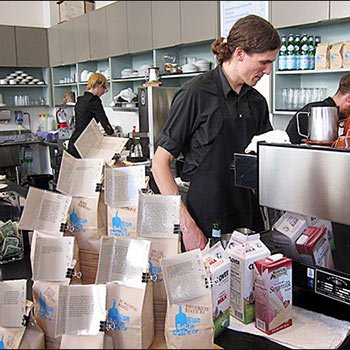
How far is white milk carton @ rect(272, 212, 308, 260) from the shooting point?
1181mm

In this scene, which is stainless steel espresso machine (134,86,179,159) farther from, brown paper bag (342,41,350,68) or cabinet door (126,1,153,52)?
brown paper bag (342,41,350,68)

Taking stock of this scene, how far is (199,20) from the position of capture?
11.8 ft

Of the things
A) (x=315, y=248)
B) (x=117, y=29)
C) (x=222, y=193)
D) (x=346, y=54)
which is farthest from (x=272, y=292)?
(x=117, y=29)

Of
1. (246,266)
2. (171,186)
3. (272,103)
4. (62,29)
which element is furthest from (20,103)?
(272,103)

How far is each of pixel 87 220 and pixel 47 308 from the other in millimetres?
237

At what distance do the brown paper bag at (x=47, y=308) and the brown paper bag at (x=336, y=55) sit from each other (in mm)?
2557

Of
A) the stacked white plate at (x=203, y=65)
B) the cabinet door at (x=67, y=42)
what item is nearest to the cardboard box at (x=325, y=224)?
the cabinet door at (x=67, y=42)

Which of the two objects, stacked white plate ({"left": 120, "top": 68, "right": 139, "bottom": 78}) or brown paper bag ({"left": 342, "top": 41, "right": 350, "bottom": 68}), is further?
stacked white plate ({"left": 120, "top": 68, "right": 139, "bottom": 78})

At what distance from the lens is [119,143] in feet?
4.00

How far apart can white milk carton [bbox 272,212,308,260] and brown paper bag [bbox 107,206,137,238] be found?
0.44 metres

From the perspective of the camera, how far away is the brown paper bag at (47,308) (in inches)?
35.5

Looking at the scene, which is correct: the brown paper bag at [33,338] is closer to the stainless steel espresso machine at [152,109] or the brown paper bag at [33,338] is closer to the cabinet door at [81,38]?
the cabinet door at [81,38]

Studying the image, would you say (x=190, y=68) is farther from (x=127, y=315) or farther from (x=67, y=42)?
(x=127, y=315)

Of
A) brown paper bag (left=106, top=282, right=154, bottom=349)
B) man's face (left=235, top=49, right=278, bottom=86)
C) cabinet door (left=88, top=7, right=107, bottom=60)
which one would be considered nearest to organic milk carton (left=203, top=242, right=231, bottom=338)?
brown paper bag (left=106, top=282, right=154, bottom=349)
